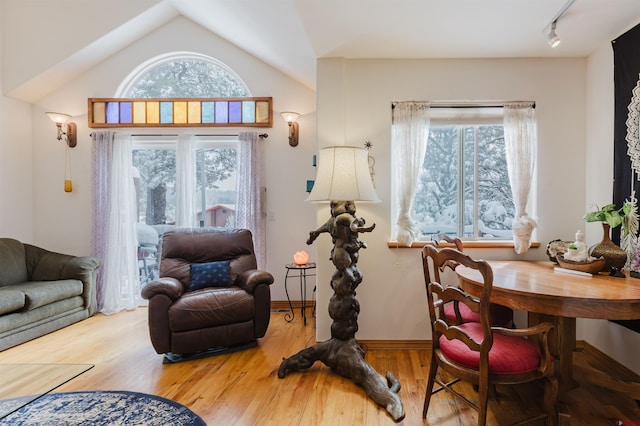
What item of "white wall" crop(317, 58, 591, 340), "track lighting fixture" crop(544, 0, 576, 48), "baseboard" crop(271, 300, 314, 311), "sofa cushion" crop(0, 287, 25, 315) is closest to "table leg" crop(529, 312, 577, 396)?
"white wall" crop(317, 58, 591, 340)

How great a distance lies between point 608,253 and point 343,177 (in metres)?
1.75

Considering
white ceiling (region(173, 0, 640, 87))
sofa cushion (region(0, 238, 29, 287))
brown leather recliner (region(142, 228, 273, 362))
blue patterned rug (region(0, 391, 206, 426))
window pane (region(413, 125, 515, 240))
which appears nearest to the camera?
blue patterned rug (region(0, 391, 206, 426))

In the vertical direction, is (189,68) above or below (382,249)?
above

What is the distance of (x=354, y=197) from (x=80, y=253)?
370 centimetres

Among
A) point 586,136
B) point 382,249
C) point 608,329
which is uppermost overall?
point 586,136

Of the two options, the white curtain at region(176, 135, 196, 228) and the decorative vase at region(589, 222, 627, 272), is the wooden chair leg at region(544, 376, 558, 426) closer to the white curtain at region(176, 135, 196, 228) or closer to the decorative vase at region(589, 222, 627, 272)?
the decorative vase at region(589, 222, 627, 272)

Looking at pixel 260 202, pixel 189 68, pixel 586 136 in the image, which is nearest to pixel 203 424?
pixel 260 202

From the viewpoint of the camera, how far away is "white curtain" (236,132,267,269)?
386 centimetres

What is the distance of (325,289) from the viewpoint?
9.25 feet

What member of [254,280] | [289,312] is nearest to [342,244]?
[254,280]

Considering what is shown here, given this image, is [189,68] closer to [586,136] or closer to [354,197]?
[354,197]

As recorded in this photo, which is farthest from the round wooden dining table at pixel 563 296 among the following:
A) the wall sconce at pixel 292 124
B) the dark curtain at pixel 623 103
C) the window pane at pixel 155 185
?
the window pane at pixel 155 185

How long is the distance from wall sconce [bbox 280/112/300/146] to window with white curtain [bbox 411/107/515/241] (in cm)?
157

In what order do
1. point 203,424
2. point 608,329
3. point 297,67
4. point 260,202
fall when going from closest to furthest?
point 203,424 < point 608,329 < point 297,67 < point 260,202
